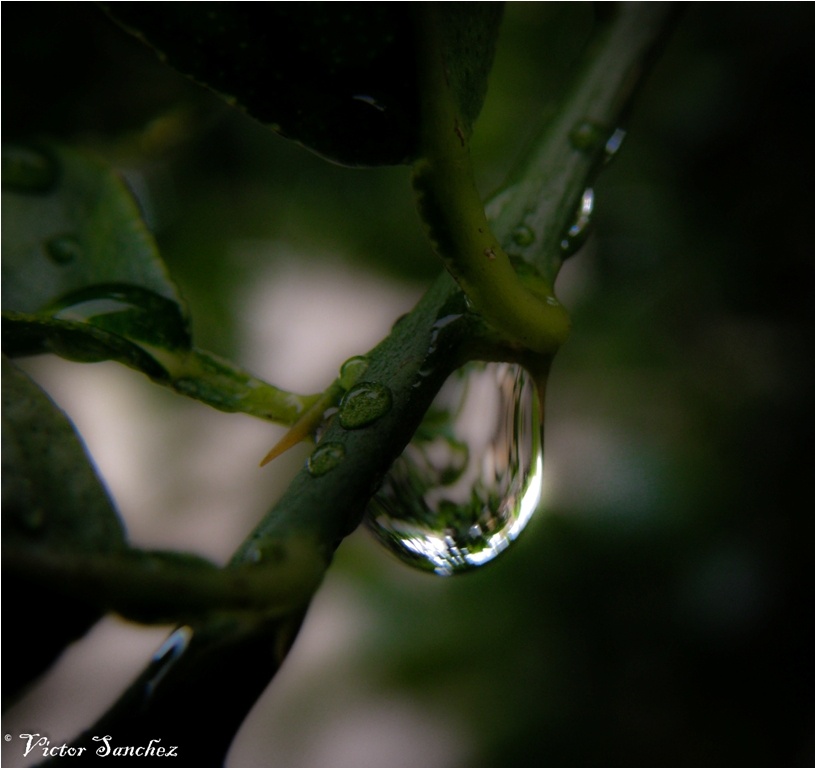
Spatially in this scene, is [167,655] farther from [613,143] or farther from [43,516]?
[613,143]

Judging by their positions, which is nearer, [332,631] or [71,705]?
[71,705]

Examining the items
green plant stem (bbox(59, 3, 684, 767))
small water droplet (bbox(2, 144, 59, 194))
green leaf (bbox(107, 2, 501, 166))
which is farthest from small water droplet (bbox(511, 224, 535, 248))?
small water droplet (bbox(2, 144, 59, 194))

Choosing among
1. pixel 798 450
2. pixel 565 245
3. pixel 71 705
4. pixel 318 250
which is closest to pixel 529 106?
pixel 318 250

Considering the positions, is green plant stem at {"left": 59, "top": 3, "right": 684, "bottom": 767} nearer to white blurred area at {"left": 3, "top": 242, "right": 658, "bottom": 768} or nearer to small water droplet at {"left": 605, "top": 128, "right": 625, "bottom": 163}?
small water droplet at {"left": 605, "top": 128, "right": 625, "bottom": 163}

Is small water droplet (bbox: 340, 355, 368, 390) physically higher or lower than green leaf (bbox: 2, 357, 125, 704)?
lower

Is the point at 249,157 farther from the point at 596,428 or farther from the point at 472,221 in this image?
the point at 472,221

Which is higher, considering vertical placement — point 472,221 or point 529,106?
point 472,221
